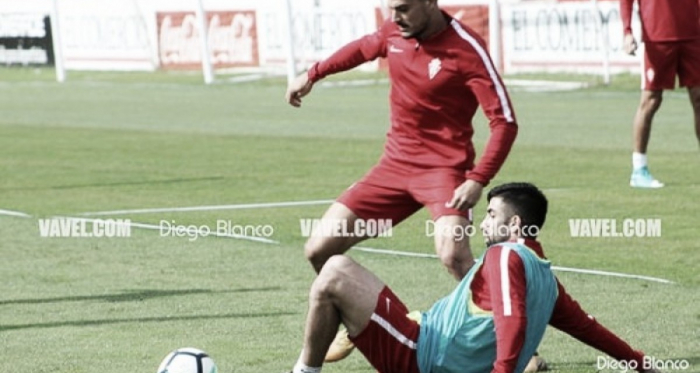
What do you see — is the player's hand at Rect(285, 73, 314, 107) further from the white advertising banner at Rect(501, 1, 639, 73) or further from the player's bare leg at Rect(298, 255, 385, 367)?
the white advertising banner at Rect(501, 1, 639, 73)

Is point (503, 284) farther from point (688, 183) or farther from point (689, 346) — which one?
point (688, 183)

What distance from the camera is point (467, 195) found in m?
8.18

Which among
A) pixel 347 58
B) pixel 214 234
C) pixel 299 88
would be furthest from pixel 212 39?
pixel 347 58

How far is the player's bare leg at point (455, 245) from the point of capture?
8.62 metres

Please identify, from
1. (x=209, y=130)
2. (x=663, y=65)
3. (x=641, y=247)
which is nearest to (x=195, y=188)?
(x=663, y=65)

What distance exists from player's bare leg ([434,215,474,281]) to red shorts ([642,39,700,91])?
777cm

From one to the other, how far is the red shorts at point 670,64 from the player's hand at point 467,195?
26.9ft

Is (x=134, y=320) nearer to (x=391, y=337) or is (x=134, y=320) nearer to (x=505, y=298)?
(x=391, y=337)

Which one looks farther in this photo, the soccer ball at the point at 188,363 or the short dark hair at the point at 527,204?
the soccer ball at the point at 188,363

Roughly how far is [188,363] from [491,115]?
6.29 ft

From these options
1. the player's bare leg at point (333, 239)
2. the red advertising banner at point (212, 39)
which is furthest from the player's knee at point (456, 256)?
the red advertising banner at point (212, 39)

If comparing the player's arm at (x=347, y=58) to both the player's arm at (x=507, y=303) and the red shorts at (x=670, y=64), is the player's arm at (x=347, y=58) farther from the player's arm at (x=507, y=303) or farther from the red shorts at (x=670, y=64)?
the red shorts at (x=670, y=64)

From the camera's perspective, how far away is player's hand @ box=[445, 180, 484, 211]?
26.8 ft

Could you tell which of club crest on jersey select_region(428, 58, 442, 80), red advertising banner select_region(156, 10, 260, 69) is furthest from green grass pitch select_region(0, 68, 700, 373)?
red advertising banner select_region(156, 10, 260, 69)
